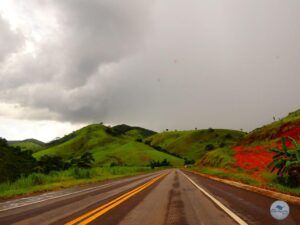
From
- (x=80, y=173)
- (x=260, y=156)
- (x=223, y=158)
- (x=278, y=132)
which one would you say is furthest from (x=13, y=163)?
(x=278, y=132)

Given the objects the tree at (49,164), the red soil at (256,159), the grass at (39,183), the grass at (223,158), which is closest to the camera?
the grass at (39,183)

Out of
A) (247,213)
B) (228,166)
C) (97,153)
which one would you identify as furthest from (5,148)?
(97,153)

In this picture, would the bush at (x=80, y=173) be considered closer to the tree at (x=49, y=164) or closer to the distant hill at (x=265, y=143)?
the tree at (x=49, y=164)

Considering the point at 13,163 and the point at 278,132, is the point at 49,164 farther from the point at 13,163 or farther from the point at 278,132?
the point at 278,132

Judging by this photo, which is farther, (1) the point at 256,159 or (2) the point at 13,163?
(2) the point at 13,163

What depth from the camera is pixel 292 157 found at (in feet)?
68.6

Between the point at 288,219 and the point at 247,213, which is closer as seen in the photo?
the point at 288,219

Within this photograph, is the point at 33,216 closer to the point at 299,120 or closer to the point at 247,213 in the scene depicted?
the point at 247,213

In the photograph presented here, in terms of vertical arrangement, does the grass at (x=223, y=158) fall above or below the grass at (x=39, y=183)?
above

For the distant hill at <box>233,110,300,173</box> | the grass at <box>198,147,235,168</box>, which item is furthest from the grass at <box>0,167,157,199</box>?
the grass at <box>198,147,235,168</box>

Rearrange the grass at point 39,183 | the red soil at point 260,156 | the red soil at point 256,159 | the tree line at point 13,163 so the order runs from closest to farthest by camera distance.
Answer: the grass at point 39,183 < the red soil at point 260,156 < the red soil at point 256,159 < the tree line at point 13,163

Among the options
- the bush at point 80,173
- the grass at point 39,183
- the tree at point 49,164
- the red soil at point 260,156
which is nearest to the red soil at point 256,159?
the red soil at point 260,156

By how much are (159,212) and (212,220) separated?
1972 millimetres

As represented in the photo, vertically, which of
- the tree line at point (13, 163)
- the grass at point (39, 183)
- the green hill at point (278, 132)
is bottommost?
the grass at point (39, 183)
